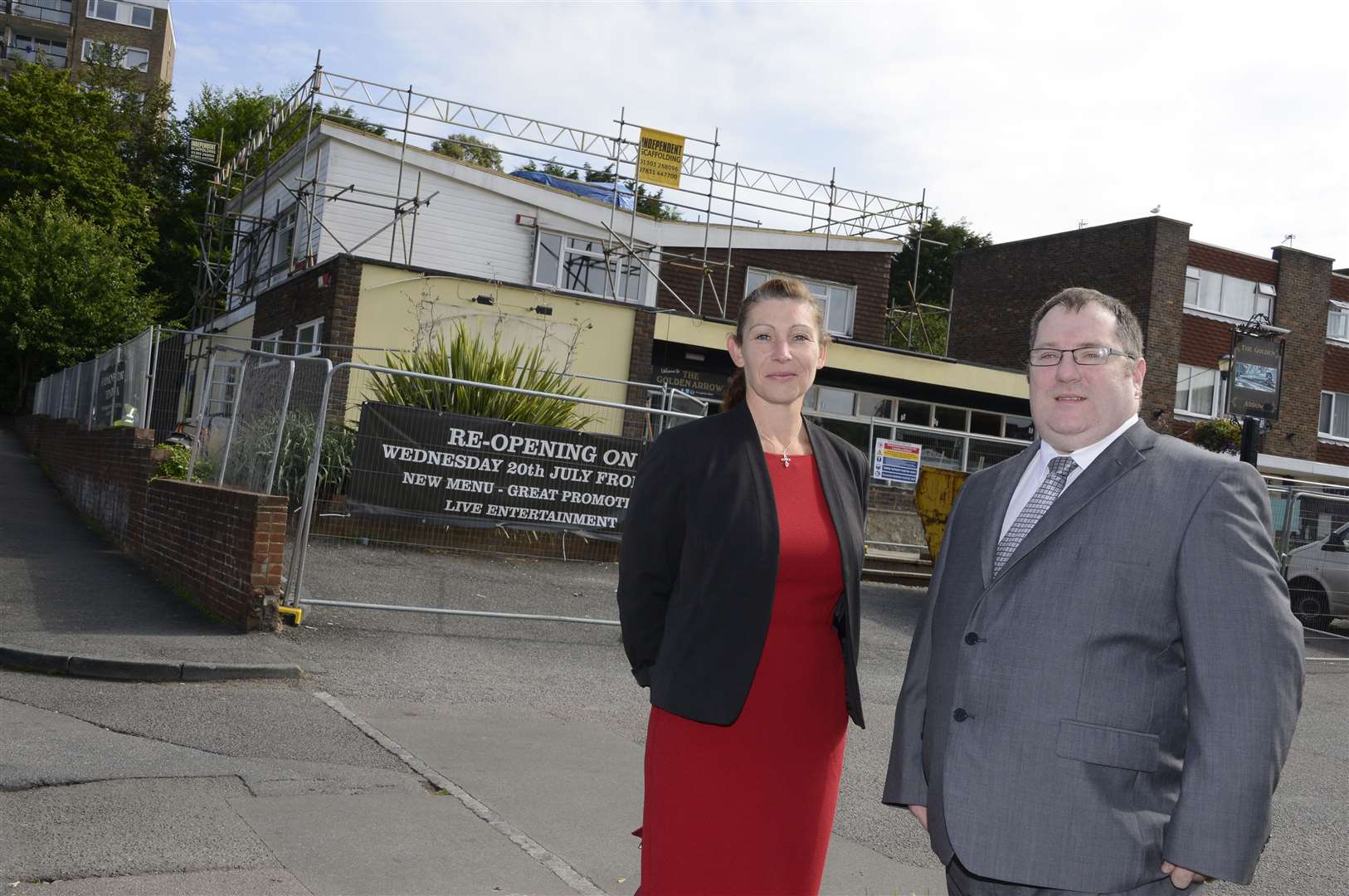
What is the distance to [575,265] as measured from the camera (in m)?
26.1

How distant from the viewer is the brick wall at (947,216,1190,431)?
3142 cm

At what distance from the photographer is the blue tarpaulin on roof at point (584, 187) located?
2762cm

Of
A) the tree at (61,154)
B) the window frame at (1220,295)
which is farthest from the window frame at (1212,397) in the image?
the tree at (61,154)

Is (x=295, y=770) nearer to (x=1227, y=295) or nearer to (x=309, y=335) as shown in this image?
(x=309, y=335)

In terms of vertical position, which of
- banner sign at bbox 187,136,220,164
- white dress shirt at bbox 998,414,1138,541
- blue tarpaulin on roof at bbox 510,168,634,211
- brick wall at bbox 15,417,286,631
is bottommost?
brick wall at bbox 15,417,286,631

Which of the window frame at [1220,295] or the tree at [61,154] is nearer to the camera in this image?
the window frame at [1220,295]

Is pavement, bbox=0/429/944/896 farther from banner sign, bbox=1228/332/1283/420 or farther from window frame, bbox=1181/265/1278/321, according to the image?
window frame, bbox=1181/265/1278/321

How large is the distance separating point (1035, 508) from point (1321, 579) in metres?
13.7

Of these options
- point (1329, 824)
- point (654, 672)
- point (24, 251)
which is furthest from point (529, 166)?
point (654, 672)

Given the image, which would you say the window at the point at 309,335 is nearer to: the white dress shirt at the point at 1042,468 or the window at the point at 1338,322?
the white dress shirt at the point at 1042,468

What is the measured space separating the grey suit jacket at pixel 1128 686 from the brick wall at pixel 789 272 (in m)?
23.8

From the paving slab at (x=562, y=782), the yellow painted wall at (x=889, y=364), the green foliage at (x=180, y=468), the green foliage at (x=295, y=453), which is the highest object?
the yellow painted wall at (x=889, y=364)

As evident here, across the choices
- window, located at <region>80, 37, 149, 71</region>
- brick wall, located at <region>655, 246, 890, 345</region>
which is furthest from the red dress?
window, located at <region>80, 37, 149, 71</region>

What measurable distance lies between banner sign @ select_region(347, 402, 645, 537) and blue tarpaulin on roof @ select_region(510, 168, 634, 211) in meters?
17.4
